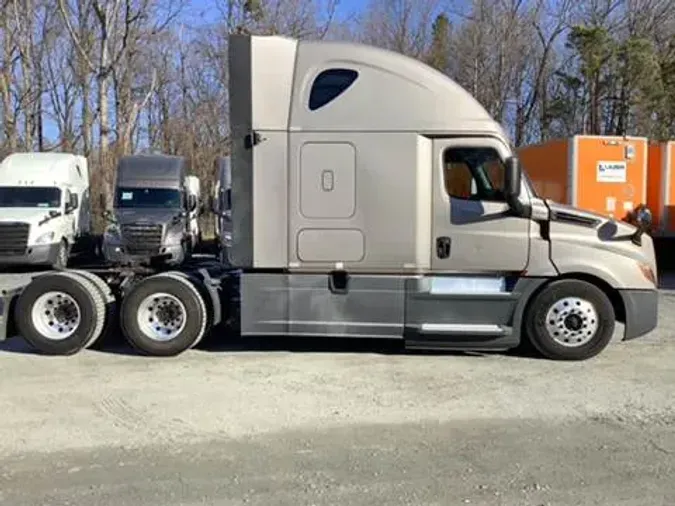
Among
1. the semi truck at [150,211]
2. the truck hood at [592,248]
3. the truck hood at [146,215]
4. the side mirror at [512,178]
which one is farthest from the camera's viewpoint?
the truck hood at [146,215]

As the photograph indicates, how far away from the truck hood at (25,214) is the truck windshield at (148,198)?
1996mm

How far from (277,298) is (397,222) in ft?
5.01

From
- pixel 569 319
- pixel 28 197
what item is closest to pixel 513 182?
pixel 569 319

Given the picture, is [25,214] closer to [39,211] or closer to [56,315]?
[39,211]

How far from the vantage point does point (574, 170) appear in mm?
16469

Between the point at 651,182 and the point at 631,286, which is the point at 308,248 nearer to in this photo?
the point at 631,286

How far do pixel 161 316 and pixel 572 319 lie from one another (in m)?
4.51

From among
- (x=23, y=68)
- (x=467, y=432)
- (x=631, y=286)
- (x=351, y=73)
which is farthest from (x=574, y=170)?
(x=23, y=68)

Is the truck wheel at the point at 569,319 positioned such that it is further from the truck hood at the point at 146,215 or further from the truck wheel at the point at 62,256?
the truck wheel at the point at 62,256

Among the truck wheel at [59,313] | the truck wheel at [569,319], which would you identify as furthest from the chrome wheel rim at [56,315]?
the truck wheel at [569,319]

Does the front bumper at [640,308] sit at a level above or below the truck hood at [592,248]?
below

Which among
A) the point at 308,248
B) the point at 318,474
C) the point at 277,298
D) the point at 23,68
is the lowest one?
the point at 318,474

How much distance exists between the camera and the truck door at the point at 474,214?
823 centimetres

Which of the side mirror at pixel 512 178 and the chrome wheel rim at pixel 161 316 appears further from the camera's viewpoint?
the chrome wheel rim at pixel 161 316
